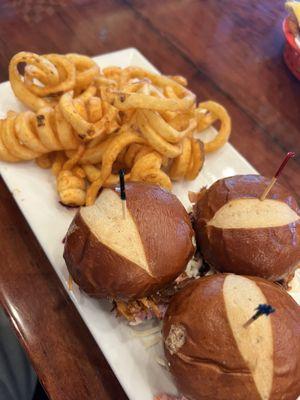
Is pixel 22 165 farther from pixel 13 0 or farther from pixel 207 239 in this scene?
pixel 13 0

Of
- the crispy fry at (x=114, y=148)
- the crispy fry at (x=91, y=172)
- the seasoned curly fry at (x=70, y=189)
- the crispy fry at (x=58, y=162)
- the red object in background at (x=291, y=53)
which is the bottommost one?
the crispy fry at (x=58, y=162)

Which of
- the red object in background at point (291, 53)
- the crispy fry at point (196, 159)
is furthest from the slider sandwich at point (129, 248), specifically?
the red object in background at point (291, 53)

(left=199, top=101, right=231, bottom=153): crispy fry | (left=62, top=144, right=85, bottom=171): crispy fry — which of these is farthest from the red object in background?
(left=62, top=144, right=85, bottom=171): crispy fry

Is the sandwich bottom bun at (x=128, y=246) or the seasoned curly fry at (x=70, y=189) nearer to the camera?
the sandwich bottom bun at (x=128, y=246)

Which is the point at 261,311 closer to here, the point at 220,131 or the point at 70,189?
the point at 70,189

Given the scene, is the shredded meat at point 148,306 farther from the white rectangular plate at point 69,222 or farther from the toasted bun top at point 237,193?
the toasted bun top at point 237,193

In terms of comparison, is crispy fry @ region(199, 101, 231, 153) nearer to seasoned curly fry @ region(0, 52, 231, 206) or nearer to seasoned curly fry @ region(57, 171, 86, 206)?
seasoned curly fry @ region(0, 52, 231, 206)

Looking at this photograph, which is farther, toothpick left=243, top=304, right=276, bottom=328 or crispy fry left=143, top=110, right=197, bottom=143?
crispy fry left=143, top=110, right=197, bottom=143
